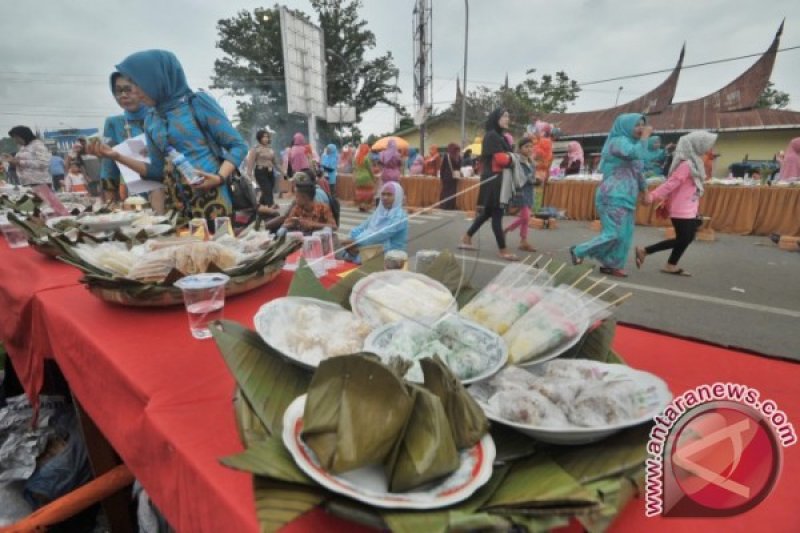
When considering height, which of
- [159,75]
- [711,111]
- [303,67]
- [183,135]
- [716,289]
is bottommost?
[716,289]

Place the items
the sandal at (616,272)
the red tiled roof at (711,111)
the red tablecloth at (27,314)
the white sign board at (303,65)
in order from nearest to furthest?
1. the red tablecloth at (27,314)
2. the sandal at (616,272)
3. the white sign board at (303,65)
4. the red tiled roof at (711,111)

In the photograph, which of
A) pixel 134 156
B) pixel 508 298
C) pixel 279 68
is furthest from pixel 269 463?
pixel 279 68

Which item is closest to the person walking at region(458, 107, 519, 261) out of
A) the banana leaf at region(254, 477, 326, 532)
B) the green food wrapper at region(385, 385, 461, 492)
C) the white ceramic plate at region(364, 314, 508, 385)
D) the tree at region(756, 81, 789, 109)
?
the white ceramic plate at region(364, 314, 508, 385)

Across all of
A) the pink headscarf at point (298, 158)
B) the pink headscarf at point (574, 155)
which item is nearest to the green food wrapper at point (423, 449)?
the pink headscarf at point (298, 158)

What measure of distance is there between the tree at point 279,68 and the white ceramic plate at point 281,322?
94.2ft

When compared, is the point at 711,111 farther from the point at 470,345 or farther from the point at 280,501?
the point at 280,501

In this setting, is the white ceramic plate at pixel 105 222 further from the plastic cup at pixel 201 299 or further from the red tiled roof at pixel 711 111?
the red tiled roof at pixel 711 111

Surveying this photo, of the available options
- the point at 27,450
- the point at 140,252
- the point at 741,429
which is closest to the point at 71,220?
the point at 140,252

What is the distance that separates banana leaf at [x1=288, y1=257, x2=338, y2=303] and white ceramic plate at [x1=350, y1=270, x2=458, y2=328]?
97mm

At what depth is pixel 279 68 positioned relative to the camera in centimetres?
2855

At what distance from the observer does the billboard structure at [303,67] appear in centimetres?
1502

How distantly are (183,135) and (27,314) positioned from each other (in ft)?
4.35

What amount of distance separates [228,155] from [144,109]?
1.37 meters

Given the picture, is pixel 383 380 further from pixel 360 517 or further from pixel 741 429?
pixel 741 429
